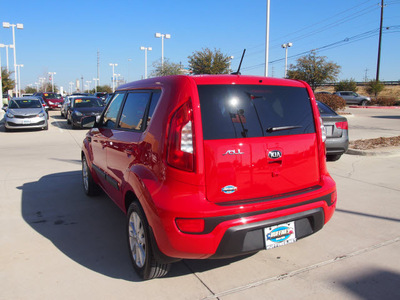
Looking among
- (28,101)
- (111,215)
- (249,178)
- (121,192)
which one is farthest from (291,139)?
(28,101)

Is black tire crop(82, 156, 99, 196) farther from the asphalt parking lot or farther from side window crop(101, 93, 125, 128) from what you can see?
side window crop(101, 93, 125, 128)

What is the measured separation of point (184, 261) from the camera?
3334mm

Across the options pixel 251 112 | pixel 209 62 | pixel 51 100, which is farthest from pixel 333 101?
pixel 51 100

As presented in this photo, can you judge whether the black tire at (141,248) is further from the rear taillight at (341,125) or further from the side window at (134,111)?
the rear taillight at (341,125)

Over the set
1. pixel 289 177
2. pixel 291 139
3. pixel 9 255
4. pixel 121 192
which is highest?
pixel 291 139

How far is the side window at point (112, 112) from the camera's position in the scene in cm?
405

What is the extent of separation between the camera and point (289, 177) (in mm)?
2914

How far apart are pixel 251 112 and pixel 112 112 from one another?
2.12m

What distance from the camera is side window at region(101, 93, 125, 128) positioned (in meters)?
4.05

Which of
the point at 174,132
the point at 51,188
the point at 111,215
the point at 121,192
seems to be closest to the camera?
the point at 174,132

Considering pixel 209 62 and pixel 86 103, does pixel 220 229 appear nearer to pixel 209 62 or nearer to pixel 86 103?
pixel 86 103

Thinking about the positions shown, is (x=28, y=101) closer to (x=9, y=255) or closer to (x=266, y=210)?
(x=9, y=255)

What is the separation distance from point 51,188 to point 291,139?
459 cm

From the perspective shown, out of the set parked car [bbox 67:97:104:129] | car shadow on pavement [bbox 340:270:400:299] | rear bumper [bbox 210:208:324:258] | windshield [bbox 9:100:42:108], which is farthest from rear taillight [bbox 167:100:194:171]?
windshield [bbox 9:100:42:108]
